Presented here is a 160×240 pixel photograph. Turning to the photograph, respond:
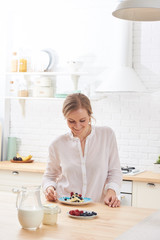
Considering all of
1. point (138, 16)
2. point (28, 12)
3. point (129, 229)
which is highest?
point (28, 12)

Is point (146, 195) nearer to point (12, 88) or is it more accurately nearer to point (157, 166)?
point (157, 166)

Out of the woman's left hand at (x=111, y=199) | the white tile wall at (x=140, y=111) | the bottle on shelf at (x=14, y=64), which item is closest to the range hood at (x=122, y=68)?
the white tile wall at (x=140, y=111)

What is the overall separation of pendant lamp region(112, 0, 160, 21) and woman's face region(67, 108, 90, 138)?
2.40 ft

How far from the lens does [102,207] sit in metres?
2.69

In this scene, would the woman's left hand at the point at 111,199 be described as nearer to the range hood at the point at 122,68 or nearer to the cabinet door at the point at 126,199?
the cabinet door at the point at 126,199

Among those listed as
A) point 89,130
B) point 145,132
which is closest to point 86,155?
point 89,130

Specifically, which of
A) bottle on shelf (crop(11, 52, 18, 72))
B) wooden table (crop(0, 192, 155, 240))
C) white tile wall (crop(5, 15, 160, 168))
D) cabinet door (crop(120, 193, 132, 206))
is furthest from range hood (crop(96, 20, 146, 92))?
wooden table (crop(0, 192, 155, 240))

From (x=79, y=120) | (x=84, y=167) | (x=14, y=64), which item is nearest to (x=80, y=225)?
(x=84, y=167)

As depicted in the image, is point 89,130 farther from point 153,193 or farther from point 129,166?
point 129,166

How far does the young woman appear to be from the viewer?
9.91 ft

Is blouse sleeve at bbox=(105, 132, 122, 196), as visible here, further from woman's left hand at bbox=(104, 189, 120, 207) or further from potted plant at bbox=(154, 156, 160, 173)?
potted plant at bbox=(154, 156, 160, 173)

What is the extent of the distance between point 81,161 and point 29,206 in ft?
3.18

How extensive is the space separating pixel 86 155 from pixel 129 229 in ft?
3.16

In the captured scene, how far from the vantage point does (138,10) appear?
258 cm
